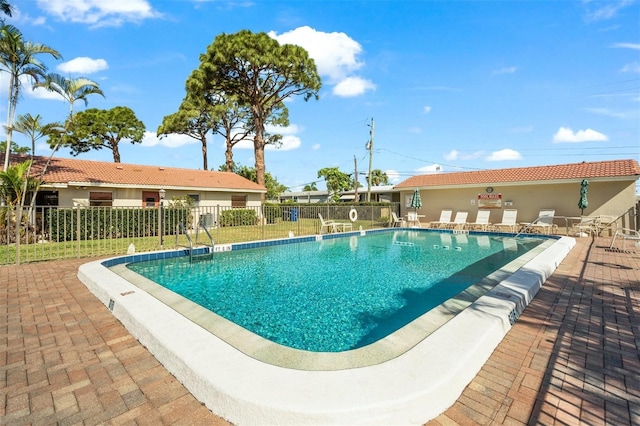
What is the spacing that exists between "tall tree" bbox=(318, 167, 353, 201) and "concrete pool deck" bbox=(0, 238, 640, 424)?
4375cm

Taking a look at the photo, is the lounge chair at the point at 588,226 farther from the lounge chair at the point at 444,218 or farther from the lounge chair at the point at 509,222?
the lounge chair at the point at 444,218

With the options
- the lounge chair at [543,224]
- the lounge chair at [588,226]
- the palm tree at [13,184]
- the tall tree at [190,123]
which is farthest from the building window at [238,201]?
the lounge chair at [588,226]

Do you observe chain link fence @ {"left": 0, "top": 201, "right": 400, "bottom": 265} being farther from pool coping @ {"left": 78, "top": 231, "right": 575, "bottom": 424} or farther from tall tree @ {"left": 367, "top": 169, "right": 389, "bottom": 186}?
tall tree @ {"left": 367, "top": 169, "right": 389, "bottom": 186}

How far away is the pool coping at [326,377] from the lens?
1930mm

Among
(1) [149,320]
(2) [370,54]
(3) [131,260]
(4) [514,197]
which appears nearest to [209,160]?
(2) [370,54]

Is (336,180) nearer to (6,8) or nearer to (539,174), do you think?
(539,174)

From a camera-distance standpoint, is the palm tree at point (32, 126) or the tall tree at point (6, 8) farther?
the palm tree at point (32, 126)

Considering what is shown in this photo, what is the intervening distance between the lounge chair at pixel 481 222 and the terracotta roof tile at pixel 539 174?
1917mm

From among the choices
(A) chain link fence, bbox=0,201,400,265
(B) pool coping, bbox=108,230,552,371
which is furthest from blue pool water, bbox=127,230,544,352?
(A) chain link fence, bbox=0,201,400,265

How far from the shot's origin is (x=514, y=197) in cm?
1753

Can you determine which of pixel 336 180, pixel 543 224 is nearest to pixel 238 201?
pixel 543 224

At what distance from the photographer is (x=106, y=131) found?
2945cm

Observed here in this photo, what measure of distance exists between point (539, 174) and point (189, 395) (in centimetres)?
2003

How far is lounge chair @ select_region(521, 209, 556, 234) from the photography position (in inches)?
567
